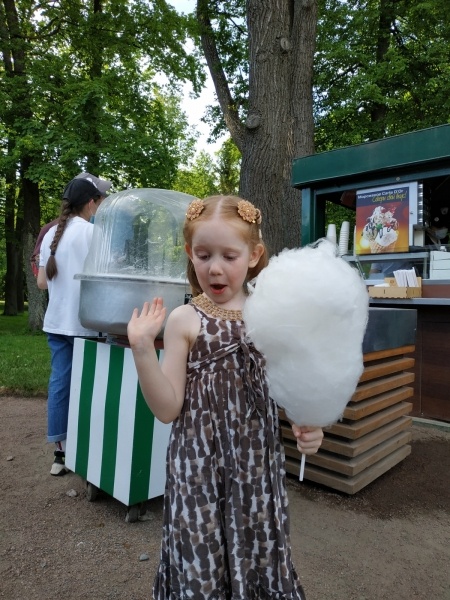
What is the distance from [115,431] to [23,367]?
4.51 m

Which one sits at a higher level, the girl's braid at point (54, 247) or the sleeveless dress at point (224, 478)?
the girl's braid at point (54, 247)

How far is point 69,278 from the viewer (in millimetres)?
3047

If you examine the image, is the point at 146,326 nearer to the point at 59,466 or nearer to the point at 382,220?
the point at 59,466

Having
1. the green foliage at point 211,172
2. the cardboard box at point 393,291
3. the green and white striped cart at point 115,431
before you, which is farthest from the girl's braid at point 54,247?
the green foliage at point 211,172

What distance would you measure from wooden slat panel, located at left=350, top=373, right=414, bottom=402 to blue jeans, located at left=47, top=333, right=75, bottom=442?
192cm

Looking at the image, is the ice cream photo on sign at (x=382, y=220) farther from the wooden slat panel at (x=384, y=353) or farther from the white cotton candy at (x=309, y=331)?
the white cotton candy at (x=309, y=331)

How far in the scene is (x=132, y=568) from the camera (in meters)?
2.15

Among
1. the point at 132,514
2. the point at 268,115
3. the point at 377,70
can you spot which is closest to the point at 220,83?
the point at 268,115

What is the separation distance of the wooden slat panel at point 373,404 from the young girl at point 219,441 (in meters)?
1.48

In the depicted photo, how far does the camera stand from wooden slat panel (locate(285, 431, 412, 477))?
9.32 feet

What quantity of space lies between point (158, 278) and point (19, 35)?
42.0 feet

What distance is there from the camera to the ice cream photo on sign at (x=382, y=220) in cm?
471

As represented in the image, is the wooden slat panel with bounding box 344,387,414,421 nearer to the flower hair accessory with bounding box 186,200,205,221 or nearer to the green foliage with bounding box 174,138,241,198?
the flower hair accessory with bounding box 186,200,205,221

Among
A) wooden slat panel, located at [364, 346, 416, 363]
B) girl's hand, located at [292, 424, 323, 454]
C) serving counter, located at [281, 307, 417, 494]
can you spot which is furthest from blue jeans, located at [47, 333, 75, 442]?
girl's hand, located at [292, 424, 323, 454]
